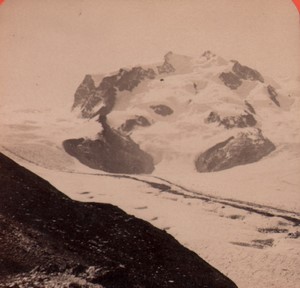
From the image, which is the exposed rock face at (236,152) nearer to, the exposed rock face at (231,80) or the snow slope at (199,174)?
the snow slope at (199,174)

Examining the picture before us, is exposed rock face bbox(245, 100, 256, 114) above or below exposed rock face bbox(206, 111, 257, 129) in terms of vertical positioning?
above

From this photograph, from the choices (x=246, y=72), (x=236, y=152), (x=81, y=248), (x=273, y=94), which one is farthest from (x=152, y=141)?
(x=81, y=248)

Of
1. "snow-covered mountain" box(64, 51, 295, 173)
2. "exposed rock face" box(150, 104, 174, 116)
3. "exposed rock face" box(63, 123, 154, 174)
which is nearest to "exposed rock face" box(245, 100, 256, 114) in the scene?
"snow-covered mountain" box(64, 51, 295, 173)

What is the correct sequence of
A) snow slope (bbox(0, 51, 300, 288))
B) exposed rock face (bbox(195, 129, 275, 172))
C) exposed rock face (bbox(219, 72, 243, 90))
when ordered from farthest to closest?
exposed rock face (bbox(219, 72, 243, 90)) < exposed rock face (bbox(195, 129, 275, 172)) < snow slope (bbox(0, 51, 300, 288))

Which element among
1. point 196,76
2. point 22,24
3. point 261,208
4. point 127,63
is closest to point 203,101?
point 196,76

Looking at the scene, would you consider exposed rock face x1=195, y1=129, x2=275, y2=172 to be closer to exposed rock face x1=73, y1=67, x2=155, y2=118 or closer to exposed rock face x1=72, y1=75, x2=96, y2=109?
exposed rock face x1=73, y1=67, x2=155, y2=118

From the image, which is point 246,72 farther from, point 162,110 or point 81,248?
point 81,248

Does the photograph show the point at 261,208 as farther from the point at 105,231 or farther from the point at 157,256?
the point at 105,231
